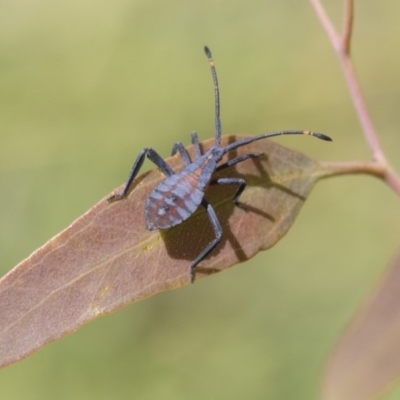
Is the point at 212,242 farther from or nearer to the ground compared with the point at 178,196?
nearer to the ground

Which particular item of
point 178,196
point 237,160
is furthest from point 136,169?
point 237,160

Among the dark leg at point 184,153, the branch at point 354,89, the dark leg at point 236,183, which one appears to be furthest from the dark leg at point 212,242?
the branch at point 354,89

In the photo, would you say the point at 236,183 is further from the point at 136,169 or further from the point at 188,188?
the point at 136,169

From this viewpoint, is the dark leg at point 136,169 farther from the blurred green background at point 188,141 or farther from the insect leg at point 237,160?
the blurred green background at point 188,141

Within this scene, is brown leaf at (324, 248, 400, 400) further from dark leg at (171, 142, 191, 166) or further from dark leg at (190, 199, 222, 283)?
dark leg at (171, 142, 191, 166)

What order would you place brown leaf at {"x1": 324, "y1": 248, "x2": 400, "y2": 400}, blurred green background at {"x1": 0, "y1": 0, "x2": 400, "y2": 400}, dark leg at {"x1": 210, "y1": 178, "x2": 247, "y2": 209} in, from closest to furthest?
brown leaf at {"x1": 324, "y1": 248, "x2": 400, "y2": 400} < dark leg at {"x1": 210, "y1": 178, "x2": 247, "y2": 209} < blurred green background at {"x1": 0, "y1": 0, "x2": 400, "y2": 400}

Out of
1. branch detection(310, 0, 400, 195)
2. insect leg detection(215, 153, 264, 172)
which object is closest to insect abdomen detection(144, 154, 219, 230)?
insect leg detection(215, 153, 264, 172)

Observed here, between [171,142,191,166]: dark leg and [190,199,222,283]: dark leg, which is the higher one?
[171,142,191,166]: dark leg
